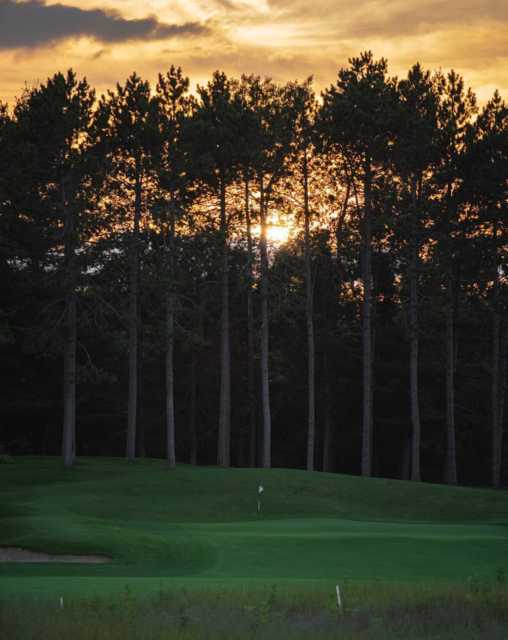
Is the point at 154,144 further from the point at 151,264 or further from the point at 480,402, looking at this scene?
the point at 480,402

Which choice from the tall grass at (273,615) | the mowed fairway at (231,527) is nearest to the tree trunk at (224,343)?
the mowed fairway at (231,527)

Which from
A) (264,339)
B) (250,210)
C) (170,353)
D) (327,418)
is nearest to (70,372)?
(170,353)

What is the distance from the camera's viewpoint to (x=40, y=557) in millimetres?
24375

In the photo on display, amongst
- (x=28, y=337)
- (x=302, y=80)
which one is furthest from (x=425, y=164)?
(x=28, y=337)

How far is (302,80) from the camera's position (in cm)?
5456

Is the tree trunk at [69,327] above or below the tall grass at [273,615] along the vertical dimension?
above

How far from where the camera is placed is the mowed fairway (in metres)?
21.7

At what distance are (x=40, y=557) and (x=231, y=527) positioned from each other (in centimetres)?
831

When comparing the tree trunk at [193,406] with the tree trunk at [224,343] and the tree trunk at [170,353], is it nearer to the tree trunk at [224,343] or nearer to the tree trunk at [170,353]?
the tree trunk at [224,343]

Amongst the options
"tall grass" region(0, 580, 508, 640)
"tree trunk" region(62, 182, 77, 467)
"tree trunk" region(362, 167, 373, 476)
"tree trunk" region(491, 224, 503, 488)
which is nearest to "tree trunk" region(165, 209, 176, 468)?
"tree trunk" region(62, 182, 77, 467)

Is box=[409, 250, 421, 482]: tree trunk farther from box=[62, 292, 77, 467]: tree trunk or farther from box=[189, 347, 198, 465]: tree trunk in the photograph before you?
box=[189, 347, 198, 465]: tree trunk

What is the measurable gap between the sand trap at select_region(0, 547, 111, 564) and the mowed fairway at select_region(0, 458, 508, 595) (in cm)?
24

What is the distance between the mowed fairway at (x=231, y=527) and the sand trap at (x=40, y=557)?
24 cm

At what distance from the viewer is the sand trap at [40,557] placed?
24.0 metres
